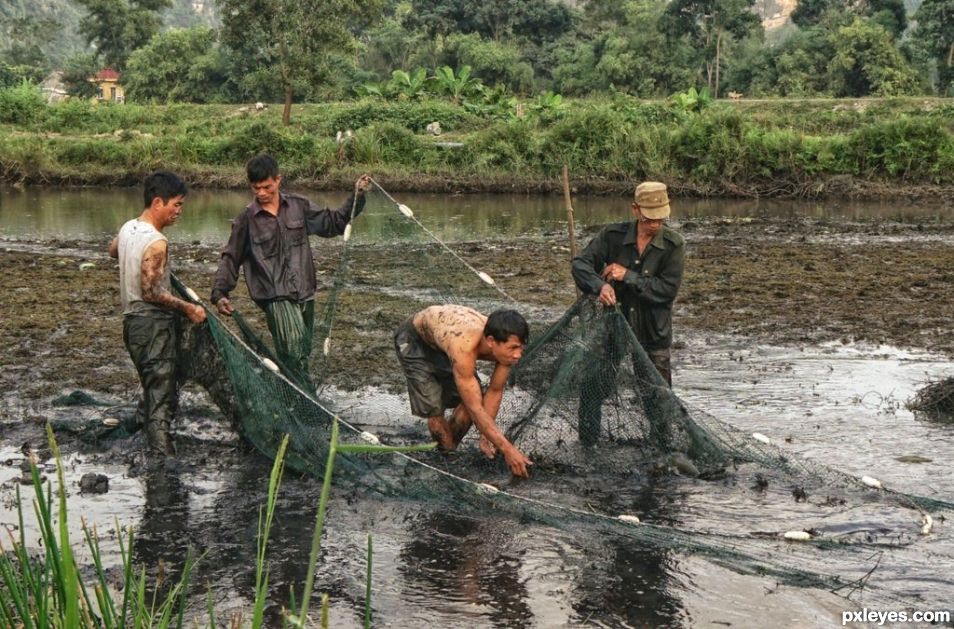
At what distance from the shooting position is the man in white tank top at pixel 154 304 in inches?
245

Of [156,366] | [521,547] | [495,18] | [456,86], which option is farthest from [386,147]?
[495,18]

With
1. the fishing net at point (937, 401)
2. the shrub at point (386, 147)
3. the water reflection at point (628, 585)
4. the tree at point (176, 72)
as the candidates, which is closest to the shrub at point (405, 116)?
the shrub at point (386, 147)

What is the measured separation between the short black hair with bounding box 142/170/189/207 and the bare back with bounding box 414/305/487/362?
1434 millimetres

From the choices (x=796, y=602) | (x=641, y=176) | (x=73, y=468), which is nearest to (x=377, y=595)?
(x=796, y=602)

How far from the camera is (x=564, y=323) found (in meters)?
6.50

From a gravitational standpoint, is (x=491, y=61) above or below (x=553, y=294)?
above

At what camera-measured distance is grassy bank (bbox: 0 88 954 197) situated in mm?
23172

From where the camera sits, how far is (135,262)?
623cm

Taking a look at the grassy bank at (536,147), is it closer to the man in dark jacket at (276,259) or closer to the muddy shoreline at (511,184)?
the muddy shoreline at (511,184)

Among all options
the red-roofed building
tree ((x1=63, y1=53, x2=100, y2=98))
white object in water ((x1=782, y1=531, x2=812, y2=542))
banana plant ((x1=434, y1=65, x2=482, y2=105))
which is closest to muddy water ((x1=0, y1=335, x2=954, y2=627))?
white object in water ((x1=782, y1=531, x2=812, y2=542))

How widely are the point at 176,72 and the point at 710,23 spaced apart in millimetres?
20419

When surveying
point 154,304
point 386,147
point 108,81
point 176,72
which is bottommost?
point 154,304

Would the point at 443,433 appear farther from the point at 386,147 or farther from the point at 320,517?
the point at 386,147

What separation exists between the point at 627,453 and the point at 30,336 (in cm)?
584
